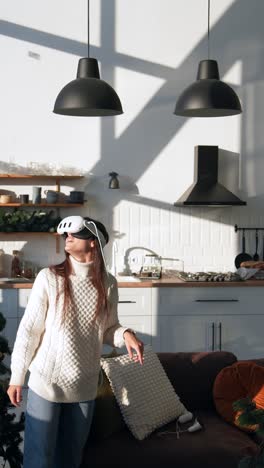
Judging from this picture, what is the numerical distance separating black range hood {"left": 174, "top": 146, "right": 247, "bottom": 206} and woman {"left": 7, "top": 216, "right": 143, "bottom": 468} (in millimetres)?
3429

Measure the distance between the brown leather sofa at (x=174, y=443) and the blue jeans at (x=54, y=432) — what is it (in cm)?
29

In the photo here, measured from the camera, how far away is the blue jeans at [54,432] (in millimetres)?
2832

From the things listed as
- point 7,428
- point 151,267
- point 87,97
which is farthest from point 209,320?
point 7,428

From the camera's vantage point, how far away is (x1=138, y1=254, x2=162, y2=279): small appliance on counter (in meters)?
6.36

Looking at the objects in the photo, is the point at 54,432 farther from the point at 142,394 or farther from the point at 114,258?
the point at 114,258

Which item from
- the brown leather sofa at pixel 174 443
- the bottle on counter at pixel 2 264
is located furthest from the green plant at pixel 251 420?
the bottle on counter at pixel 2 264

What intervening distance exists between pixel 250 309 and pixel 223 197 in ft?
3.38

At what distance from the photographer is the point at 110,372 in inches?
141

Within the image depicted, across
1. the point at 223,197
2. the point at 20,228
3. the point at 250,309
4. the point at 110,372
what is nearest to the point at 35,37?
the point at 20,228

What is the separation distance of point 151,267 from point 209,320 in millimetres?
788

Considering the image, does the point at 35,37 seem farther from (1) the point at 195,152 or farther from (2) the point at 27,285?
(2) the point at 27,285

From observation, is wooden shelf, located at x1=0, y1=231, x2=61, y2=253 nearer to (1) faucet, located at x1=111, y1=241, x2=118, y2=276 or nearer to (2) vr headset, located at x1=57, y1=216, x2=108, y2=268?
(1) faucet, located at x1=111, y1=241, x2=118, y2=276

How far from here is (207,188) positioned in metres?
6.45

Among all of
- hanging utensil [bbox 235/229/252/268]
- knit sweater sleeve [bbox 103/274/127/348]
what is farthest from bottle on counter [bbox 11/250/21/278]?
knit sweater sleeve [bbox 103/274/127/348]
